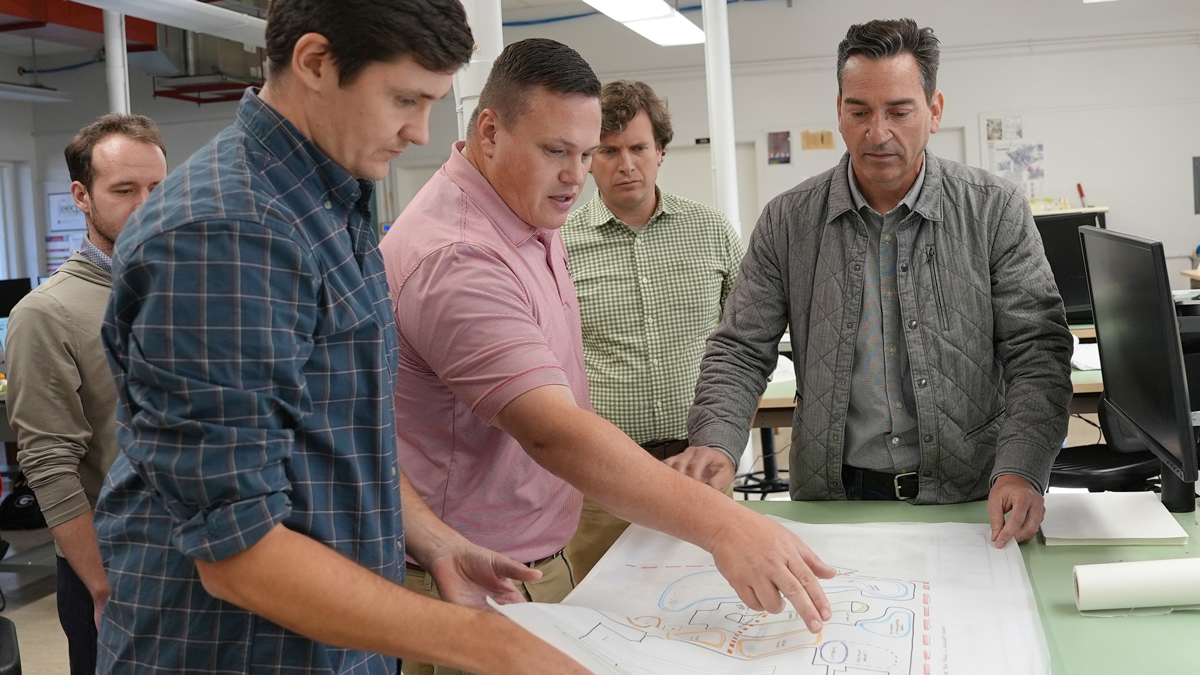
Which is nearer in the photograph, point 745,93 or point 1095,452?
point 1095,452

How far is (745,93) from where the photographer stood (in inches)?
362

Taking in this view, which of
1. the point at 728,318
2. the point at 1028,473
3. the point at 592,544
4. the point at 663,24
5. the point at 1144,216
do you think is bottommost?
the point at 592,544

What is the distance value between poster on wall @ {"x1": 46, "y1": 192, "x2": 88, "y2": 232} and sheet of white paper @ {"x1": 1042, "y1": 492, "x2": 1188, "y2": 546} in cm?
1104

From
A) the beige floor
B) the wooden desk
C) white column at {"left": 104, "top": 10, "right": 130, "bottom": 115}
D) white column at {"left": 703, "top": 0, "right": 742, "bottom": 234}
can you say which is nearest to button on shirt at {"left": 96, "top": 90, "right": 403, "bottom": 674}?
the wooden desk

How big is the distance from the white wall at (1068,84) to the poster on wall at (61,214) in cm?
735

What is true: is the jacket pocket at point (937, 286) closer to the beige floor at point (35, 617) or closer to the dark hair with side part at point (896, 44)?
the dark hair with side part at point (896, 44)

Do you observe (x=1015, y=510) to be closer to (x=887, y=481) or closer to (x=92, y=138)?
(x=887, y=481)

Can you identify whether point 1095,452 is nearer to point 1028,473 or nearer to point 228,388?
point 1028,473

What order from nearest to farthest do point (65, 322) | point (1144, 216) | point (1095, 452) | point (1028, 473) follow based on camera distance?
point (1028, 473)
point (65, 322)
point (1095, 452)
point (1144, 216)

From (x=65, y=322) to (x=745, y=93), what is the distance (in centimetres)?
789

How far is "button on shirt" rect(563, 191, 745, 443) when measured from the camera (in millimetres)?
2717

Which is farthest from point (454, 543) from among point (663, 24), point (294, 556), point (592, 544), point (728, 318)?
point (663, 24)

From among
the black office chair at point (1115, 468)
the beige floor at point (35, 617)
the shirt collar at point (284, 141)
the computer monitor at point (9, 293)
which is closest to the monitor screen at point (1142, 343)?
the shirt collar at point (284, 141)

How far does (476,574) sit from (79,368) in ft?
4.45
